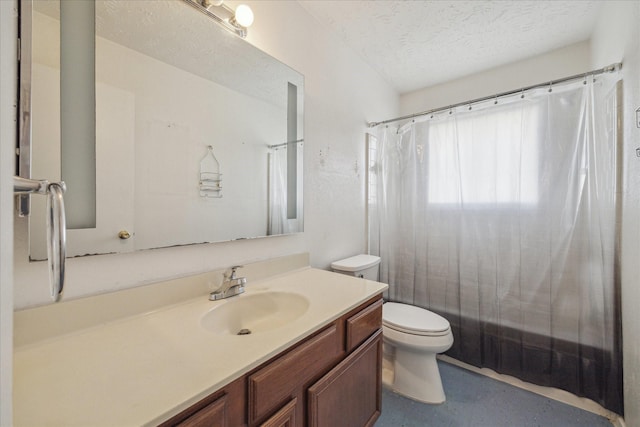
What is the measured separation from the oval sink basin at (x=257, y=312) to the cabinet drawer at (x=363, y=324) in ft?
0.68

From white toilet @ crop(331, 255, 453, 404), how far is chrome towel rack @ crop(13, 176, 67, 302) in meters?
1.40

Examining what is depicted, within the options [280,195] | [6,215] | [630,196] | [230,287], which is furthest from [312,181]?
[630,196]

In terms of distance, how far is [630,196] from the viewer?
1.25 metres

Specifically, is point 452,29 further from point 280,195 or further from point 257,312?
→ point 257,312

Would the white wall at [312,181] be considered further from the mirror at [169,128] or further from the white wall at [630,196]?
the white wall at [630,196]

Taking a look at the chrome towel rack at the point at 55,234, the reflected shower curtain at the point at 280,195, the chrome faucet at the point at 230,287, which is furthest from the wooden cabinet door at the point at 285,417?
the reflected shower curtain at the point at 280,195

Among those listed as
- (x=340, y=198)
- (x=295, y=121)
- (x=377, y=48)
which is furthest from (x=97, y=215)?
(x=377, y=48)

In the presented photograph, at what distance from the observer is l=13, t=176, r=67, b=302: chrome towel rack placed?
18.0 inches

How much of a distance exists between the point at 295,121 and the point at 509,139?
143cm

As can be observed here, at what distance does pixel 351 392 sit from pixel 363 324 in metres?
0.28

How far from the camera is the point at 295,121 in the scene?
1499mm

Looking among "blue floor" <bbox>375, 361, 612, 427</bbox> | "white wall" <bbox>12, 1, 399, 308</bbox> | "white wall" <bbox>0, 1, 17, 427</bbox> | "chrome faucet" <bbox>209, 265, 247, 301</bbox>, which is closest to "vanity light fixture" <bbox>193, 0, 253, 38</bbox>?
"white wall" <bbox>12, 1, 399, 308</bbox>

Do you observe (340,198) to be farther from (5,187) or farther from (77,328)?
(5,187)

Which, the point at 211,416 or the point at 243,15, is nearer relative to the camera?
the point at 211,416
